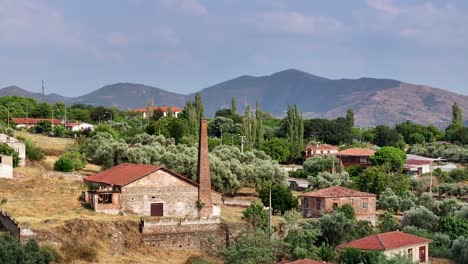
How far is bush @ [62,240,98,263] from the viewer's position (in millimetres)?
40594

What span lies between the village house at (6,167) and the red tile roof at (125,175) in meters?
5.72

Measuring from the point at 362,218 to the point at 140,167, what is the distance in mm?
19453

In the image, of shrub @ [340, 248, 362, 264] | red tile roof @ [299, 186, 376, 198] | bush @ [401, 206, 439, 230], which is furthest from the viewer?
red tile roof @ [299, 186, 376, 198]

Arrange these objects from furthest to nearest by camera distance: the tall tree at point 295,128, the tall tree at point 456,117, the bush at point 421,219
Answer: the tall tree at point 456,117, the tall tree at point 295,128, the bush at point 421,219

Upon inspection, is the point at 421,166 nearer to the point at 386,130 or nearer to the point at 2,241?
the point at 386,130

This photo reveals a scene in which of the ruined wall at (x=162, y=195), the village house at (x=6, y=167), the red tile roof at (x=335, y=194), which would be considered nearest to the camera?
the ruined wall at (x=162, y=195)

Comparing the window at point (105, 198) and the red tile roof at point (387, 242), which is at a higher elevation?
the window at point (105, 198)

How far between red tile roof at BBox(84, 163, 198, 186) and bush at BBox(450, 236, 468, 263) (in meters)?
18.3

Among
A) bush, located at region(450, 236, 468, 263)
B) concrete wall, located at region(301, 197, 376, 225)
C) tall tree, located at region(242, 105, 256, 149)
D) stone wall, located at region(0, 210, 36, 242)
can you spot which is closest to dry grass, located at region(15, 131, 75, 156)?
tall tree, located at region(242, 105, 256, 149)

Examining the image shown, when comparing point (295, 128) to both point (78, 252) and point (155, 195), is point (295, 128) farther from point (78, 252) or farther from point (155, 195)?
point (78, 252)

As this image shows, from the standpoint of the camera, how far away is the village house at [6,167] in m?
54.2

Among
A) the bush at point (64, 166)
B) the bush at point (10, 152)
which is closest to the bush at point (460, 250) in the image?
the bush at point (64, 166)

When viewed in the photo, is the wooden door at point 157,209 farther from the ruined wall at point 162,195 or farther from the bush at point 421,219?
the bush at point 421,219

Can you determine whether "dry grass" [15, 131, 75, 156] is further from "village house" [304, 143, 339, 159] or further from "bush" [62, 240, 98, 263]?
"village house" [304, 143, 339, 159]
